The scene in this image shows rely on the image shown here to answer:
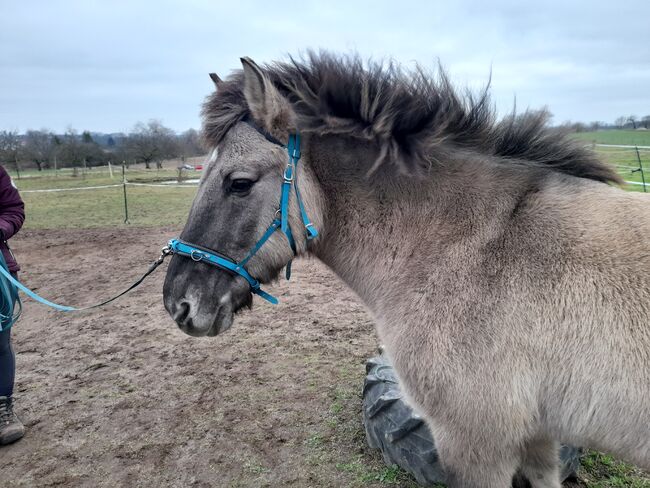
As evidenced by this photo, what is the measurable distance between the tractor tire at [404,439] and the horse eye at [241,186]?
1519 millimetres

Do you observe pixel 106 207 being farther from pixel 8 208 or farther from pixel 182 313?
pixel 182 313

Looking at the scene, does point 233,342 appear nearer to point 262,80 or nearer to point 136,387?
point 136,387

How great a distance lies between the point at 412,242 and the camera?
2.33m

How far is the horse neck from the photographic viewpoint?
2256mm

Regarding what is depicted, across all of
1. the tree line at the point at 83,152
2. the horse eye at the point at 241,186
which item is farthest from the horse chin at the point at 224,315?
the tree line at the point at 83,152

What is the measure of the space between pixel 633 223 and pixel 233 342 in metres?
4.57

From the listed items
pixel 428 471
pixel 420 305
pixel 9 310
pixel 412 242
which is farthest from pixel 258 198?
pixel 9 310

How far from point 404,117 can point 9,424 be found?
4263 mm

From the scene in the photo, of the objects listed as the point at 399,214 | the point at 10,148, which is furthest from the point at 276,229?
the point at 10,148

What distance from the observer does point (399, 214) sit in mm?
2385

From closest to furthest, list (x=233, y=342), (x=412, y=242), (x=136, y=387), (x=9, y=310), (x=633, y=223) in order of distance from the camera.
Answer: (x=633, y=223) < (x=412, y=242) < (x=9, y=310) < (x=136, y=387) < (x=233, y=342)

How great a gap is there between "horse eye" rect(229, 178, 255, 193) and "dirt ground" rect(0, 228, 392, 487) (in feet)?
7.38

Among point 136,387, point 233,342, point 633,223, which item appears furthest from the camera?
point 233,342

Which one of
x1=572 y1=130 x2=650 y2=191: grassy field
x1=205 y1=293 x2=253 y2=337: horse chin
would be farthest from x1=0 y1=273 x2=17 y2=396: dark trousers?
x1=572 y1=130 x2=650 y2=191: grassy field
